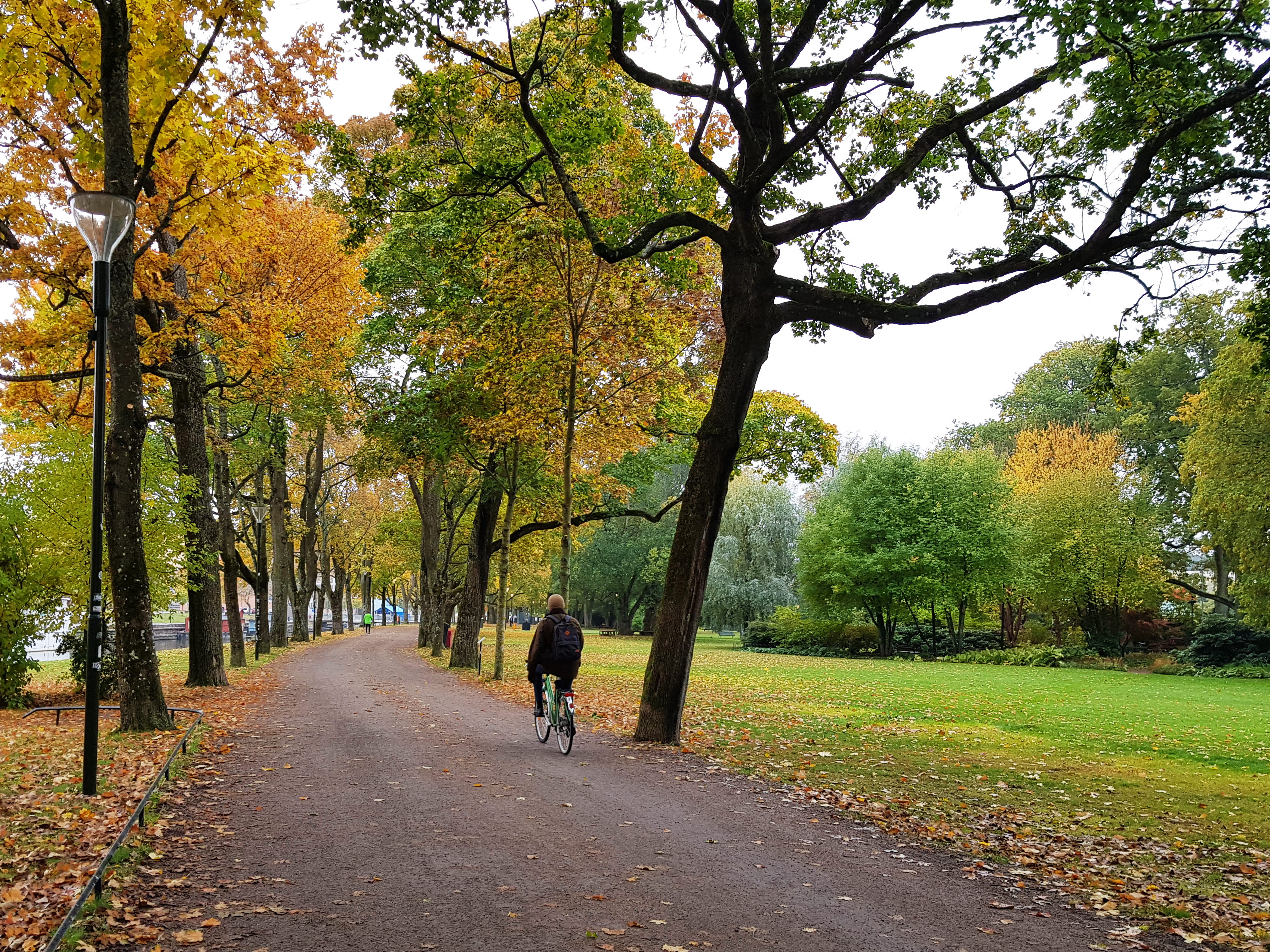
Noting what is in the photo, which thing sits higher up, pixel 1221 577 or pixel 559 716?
pixel 1221 577

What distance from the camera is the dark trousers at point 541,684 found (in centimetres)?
1065

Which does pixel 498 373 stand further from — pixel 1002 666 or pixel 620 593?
pixel 620 593

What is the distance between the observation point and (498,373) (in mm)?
17875

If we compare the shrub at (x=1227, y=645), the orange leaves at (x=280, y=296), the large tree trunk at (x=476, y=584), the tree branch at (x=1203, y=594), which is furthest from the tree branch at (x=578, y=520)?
the tree branch at (x=1203, y=594)

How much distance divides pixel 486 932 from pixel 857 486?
41369 millimetres

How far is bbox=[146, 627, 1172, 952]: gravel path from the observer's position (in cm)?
473

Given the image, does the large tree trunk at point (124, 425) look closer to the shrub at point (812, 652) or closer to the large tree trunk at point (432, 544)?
the large tree trunk at point (432, 544)

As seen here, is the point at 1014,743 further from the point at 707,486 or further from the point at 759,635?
the point at 759,635

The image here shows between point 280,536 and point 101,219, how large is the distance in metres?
23.5

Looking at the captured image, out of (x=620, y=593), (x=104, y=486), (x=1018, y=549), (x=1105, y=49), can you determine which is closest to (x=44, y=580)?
(x=104, y=486)

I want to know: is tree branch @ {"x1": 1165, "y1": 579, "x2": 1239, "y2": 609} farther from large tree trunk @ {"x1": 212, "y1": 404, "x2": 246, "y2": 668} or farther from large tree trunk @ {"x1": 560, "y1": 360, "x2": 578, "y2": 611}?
large tree trunk @ {"x1": 212, "y1": 404, "x2": 246, "y2": 668}

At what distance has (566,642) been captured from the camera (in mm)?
10641

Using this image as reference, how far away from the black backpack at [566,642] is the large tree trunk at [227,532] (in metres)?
14.1

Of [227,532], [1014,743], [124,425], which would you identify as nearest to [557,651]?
[124,425]
